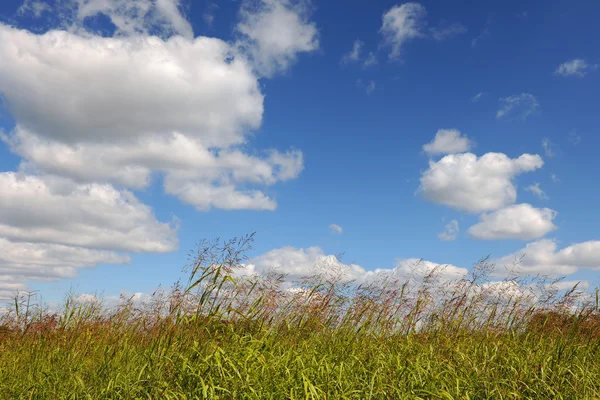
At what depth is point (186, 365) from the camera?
454 centimetres

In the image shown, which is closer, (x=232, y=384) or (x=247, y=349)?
(x=232, y=384)

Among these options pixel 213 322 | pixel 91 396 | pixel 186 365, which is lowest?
pixel 91 396

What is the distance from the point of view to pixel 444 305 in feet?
24.6

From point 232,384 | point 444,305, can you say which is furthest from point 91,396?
point 444,305

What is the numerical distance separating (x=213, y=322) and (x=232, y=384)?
141 centimetres

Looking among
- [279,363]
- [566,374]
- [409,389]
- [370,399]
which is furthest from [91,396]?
[566,374]

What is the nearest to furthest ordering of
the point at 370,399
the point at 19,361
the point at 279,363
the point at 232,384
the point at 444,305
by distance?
1. the point at 370,399
2. the point at 232,384
3. the point at 279,363
4. the point at 19,361
5. the point at 444,305

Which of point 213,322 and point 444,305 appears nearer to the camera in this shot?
point 213,322

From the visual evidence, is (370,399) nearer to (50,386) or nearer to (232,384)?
(232,384)

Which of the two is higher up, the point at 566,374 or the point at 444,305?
the point at 444,305

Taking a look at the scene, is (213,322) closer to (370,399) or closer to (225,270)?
(225,270)

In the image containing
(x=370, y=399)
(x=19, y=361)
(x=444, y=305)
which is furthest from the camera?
(x=444, y=305)

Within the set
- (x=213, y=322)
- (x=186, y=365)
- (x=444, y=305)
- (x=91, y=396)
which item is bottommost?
(x=91, y=396)

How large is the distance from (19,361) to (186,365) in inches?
147
